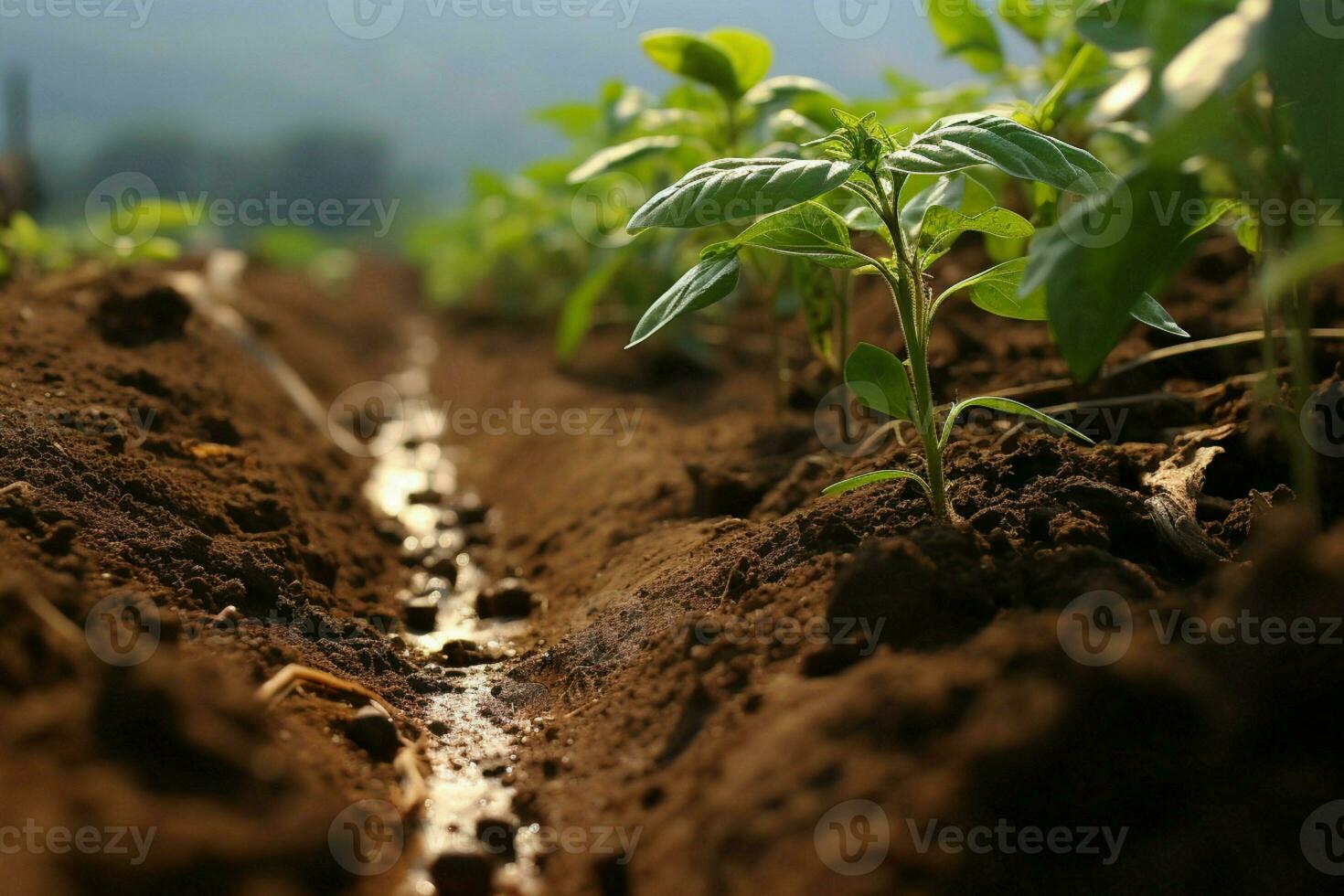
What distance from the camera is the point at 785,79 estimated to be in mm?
2426

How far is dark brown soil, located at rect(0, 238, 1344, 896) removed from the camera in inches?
36.4

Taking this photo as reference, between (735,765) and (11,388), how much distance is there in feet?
6.51

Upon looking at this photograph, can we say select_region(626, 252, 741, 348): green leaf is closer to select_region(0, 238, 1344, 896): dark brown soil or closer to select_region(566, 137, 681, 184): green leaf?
select_region(0, 238, 1344, 896): dark brown soil

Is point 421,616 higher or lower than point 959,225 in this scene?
lower

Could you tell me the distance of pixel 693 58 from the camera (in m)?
2.36

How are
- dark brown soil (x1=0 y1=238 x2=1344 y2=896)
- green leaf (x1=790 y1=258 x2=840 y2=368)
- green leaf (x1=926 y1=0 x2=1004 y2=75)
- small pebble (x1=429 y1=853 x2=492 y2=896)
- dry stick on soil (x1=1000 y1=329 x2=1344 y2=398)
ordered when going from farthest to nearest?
green leaf (x1=926 y1=0 x2=1004 y2=75) < green leaf (x1=790 y1=258 x2=840 y2=368) < dry stick on soil (x1=1000 y1=329 x2=1344 y2=398) < small pebble (x1=429 y1=853 x2=492 y2=896) < dark brown soil (x1=0 y1=238 x2=1344 y2=896)

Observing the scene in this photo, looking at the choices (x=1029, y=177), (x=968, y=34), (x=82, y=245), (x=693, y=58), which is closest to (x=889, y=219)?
(x=1029, y=177)

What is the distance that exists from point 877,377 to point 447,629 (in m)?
1.32

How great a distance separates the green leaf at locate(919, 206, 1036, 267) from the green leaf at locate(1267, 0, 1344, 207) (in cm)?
41

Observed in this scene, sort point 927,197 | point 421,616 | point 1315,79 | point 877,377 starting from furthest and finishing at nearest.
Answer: point 421,616 → point 927,197 → point 877,377 → point 1315,79

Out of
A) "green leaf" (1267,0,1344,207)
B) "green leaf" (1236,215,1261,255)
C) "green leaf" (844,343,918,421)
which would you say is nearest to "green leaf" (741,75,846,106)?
"green leaf" (1236,215,1261,255)

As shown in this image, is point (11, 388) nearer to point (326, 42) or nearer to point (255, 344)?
point (255, 344)

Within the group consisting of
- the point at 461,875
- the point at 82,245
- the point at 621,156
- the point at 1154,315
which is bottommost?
the point at 461,875

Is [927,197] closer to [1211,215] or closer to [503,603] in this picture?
[1211,215]
